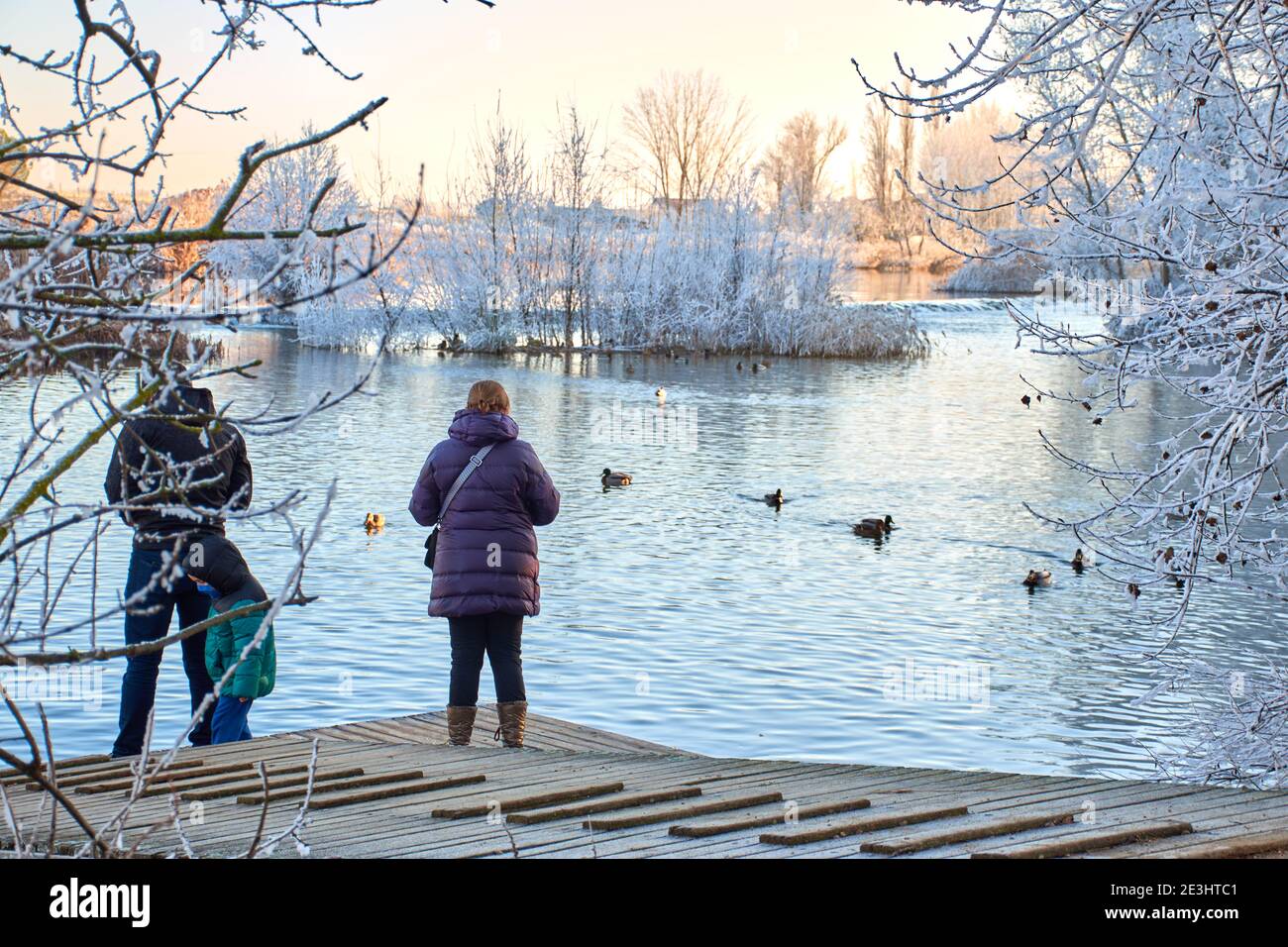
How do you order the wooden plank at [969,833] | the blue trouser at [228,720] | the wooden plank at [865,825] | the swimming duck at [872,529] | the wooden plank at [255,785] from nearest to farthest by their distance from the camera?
the wooden plank at [969,833], the wooden plank at [865,825], the wooden plank at [255,785], the blue trouser at [228,720], the swimming duck at [872,529]

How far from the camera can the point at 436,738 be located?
7762 mm

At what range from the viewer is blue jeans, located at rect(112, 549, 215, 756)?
22.1 ft

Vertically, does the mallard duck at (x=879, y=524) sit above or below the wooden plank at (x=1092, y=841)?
below

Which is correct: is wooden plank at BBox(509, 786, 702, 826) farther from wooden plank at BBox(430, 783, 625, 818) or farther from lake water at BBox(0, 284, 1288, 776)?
lake water at BBox(0, 284, 1288, 776)

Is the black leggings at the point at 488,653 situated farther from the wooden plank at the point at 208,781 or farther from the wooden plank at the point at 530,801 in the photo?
the wooden plank at the point at 530,801

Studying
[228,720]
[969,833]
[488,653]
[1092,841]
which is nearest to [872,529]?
[488,653]

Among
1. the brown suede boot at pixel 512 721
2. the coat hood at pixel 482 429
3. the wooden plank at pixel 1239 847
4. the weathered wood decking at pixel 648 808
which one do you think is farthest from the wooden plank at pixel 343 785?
the wooden plank at pixel 1239 847

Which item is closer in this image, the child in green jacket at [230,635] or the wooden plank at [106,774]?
the wooden plank at [106,774]

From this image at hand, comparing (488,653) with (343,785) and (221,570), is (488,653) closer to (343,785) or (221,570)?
(221,570)

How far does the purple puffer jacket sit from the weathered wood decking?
2.86 feet

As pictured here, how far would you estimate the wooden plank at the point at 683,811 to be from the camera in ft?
15.5

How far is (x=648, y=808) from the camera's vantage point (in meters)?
5.02

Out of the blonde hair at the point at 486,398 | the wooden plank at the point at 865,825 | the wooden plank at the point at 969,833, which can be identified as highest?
the blonde hair at the point at 486,398
